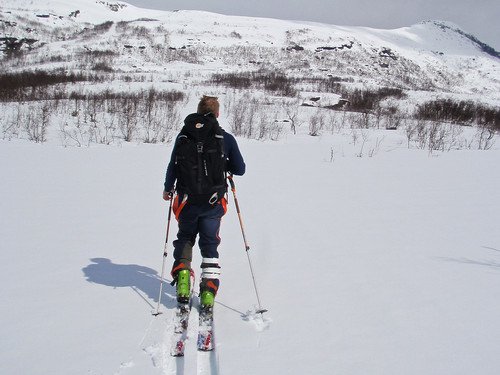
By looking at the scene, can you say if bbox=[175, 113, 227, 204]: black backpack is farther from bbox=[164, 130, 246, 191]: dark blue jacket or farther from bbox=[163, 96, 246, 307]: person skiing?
bbox=[164, 130, 246, 191]: dark blue jacket

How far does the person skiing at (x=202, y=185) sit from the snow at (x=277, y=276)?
1.04 ft

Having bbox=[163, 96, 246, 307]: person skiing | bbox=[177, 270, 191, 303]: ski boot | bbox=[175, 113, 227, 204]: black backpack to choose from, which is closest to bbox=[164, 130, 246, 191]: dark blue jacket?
bbox=[163, 96, 246, 307]: person skiing

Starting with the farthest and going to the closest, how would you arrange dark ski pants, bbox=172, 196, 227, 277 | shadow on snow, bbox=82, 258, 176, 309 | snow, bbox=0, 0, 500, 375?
shadow on snow, bbox=82, 258, 176, 309 → dark ski pants, bbox=172, 196, 227, 277 → snow, bbox=0, 0, 500, 375

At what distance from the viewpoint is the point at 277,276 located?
2828 millimetres

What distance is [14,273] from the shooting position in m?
2.67

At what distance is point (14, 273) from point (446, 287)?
3.72m

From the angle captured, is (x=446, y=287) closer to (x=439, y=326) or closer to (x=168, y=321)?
(x=439, y=326)

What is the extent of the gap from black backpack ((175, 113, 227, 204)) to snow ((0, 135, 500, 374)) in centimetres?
98

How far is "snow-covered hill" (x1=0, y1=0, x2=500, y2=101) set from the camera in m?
54.0

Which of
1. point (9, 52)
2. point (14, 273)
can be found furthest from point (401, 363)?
point (9, 52)

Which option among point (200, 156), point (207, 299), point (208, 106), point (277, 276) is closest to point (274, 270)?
point (277, 276)

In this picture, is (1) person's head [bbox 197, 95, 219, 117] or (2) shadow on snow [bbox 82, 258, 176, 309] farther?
(2) shadow on snow [bbox 82, 258, 176, 309]

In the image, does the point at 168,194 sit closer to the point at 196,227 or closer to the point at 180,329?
the point at 196,227

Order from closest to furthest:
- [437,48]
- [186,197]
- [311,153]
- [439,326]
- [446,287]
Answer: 1. [439,326]
2. [186,197]
3. [446,287]
4. [311,153]
5. [437,48]
